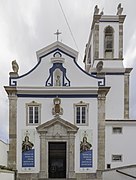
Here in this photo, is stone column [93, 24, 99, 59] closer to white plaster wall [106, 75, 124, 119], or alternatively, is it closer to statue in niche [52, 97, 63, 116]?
white plaster wall [106, 75, 124, 119]

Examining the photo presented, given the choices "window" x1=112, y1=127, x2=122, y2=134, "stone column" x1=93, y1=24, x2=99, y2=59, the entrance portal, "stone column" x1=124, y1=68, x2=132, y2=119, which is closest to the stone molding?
the entrance portal

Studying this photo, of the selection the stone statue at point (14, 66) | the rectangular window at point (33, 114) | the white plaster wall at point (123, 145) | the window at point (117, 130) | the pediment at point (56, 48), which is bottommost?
the white plaster wall at point (123, 145)

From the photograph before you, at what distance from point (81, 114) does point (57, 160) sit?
3.40m

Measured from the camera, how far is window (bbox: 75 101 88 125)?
87.3 ft

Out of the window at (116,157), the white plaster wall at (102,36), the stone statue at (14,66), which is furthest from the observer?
the white plaster wall at (102,36)

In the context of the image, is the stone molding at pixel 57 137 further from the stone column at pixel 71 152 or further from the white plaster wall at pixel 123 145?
the white plaster wall at pixel 123 145

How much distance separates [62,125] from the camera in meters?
26.4

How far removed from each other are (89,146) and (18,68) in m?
6.92

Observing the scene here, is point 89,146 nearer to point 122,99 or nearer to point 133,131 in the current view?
point 133,131

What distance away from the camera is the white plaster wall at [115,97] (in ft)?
103

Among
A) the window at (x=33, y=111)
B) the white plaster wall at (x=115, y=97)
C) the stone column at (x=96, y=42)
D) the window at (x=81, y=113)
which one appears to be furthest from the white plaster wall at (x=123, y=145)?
the stone column at (x=96, y=42)

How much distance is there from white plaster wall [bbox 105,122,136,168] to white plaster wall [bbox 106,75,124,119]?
11.4ft

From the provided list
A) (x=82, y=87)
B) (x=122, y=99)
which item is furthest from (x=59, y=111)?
(x=122, y=99)

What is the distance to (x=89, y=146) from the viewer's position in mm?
26406
